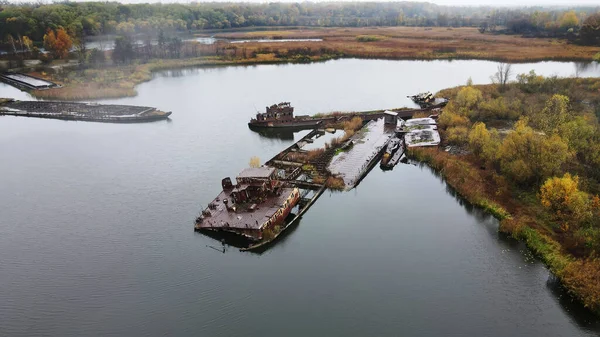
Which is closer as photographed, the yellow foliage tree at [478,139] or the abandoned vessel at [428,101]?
the yellow foliage tree at [478,139]

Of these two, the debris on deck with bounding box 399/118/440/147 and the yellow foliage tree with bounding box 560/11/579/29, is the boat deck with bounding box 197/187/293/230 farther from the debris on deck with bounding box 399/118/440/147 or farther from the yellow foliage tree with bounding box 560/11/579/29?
the yellow foliage tree with bounding box 560/11/579/29

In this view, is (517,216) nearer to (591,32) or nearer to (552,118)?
(552,118)

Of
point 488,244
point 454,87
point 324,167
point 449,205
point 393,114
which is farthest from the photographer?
point 454,87

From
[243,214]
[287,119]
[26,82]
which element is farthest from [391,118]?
[26,82]

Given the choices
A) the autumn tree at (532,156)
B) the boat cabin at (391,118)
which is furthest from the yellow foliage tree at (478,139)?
the boat cabin at (391,118)

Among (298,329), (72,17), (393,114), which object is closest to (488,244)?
(298,329)

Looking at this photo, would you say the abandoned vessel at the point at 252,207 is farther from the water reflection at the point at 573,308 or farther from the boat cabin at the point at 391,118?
the boat cabin at the point at 391,118

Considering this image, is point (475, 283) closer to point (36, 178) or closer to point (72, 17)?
point (36, 178)
